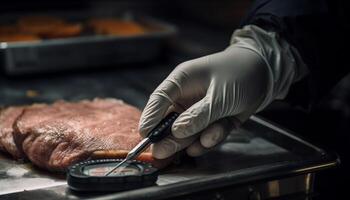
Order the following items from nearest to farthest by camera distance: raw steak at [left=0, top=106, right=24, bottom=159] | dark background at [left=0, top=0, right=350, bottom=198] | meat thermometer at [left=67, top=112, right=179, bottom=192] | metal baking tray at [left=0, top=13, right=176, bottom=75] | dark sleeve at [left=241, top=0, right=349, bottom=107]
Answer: meat thermometer at [left=67, top=112, right=179, bottom=192]
raw steak at [left=0, top=106, right=24, bottom=159]
dark sleeve at [left=241, top=0, right=349, bottom=107]
dark background at [left=0, top=0, right=350, bottom=198]
metal baking tray at [left=0, top=13, right=176, bottom=75]

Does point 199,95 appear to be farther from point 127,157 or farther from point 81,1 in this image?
point 81,1

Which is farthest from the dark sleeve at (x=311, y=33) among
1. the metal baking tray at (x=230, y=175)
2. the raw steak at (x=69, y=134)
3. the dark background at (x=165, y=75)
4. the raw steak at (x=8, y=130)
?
the raw steak at (x=8, y=130)

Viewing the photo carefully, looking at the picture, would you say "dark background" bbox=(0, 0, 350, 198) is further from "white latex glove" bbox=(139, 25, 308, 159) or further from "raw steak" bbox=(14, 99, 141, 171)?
"raw steak" bbox=(14, 99, 141, 171)

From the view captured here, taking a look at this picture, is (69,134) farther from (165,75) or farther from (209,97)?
(165,75)

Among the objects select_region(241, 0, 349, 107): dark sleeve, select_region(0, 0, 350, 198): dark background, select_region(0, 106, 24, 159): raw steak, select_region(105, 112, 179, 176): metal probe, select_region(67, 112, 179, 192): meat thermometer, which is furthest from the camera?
select_region(0, 0, 350, 198): dark background

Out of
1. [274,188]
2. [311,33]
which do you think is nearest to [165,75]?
[311,33]

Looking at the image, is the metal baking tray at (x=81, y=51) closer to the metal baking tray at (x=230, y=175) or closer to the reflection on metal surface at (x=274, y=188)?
the metal baking tray at (x=230, y=175)

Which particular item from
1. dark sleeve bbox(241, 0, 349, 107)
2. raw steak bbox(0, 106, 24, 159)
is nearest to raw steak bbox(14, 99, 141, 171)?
raw steak bbox(0, 106, 24, 159)
